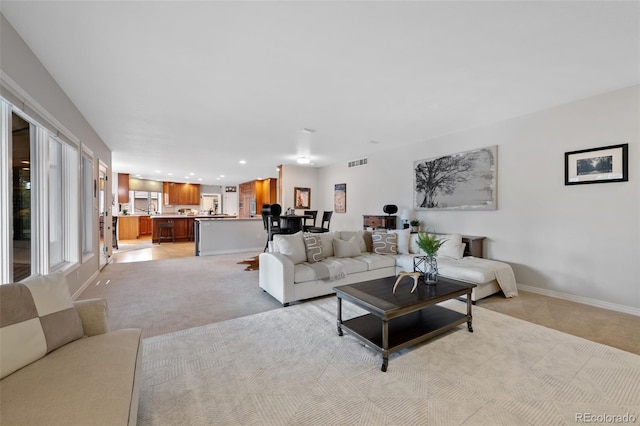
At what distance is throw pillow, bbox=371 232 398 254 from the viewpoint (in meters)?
4.39

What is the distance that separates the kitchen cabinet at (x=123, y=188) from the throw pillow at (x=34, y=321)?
10.0 m

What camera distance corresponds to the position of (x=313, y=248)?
3.76 m

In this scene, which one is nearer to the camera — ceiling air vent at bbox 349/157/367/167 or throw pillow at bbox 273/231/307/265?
throw pillow at bbox 273/231/307/265

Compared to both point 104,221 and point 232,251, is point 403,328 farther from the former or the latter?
point 104,221

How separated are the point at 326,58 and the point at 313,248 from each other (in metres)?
2.36

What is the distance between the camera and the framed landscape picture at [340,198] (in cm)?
743

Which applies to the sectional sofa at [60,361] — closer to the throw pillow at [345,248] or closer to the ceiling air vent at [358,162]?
the throw pillow at [345,248]

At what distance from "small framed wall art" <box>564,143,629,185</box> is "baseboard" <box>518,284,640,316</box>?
1484 millimetres

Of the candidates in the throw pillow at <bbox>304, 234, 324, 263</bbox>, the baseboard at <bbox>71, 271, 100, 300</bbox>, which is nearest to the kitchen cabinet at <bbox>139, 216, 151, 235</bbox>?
the baseboard at <bbox>71, 271, 100, 300</bbox>

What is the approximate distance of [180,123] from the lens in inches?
166

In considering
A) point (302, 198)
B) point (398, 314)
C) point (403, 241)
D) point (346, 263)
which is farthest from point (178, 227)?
point (398, 314)

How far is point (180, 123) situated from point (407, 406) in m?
4.64

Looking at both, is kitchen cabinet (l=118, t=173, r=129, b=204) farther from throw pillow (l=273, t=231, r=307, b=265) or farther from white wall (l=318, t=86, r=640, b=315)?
white wall (l=318, t=86, r=640, b=315)

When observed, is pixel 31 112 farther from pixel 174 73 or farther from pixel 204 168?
pixel 204 168
